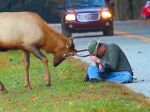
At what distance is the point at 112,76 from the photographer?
13703 millimetres

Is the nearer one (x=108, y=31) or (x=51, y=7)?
(x=108, y=31)

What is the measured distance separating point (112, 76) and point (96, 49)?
0.66 metres

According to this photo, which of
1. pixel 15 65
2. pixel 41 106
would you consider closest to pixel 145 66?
pixel 15 65

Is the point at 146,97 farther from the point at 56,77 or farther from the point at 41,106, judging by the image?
the point at 56,77

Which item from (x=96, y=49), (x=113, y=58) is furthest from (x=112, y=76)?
(x=96, y=49)

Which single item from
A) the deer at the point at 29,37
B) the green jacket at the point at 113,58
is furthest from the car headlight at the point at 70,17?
the green jacket at the point at 113,58

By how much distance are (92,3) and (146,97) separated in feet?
56.2

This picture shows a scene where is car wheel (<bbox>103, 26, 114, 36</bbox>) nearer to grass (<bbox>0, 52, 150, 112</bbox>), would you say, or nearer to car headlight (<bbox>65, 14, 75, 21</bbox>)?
car headlight (<bbox>65, 14, 75, 21</bbox>)

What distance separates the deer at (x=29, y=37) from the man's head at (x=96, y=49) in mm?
531

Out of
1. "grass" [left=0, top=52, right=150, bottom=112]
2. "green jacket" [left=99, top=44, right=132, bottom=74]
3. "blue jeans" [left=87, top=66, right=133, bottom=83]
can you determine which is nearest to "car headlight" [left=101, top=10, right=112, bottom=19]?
"grass" [left=0, top=52, right=150, bottom=112]

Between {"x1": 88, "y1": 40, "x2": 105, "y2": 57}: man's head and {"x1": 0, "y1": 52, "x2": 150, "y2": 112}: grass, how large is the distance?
22.2 inches

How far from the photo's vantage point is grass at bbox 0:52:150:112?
1055 centimetres

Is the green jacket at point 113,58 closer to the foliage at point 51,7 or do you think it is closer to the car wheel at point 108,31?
the car wheel at point 108,31

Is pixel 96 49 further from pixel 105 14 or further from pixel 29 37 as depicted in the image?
pixel 105 14
